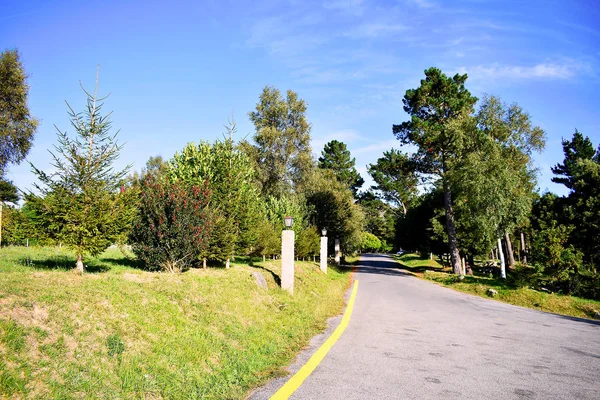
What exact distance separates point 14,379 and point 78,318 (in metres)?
1.37

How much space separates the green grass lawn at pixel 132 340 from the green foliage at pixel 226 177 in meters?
6.47

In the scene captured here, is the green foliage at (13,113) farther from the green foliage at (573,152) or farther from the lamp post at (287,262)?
the green foliage at (573,152)

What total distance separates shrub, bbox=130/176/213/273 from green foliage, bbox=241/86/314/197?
70.7 feet

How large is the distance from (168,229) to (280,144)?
2340 centimetres

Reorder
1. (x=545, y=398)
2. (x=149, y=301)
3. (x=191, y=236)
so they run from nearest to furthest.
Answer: (x=545, y=398) < (x=149, y=301) < (x=191, y=236)

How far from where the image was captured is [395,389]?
14.6ft

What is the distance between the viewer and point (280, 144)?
3278 centimetres

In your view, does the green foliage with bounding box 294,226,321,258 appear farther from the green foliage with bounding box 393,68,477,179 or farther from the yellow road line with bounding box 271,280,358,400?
the yellow road line with bounding box 271,280,358,400

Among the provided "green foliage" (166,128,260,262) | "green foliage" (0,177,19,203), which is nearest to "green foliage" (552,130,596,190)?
"green foliage" (166,128,260,262)

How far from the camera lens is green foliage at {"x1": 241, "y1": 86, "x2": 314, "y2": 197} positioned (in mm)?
32562

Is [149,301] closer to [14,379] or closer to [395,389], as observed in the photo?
[14,379]

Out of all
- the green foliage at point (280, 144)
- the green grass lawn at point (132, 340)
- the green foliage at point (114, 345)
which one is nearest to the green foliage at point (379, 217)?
the green foliage at point (280, 144)

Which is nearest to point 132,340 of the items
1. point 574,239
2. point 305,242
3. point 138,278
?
point 138,278

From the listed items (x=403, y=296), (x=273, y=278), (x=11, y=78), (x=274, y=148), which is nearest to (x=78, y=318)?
(x=273, y=278)
